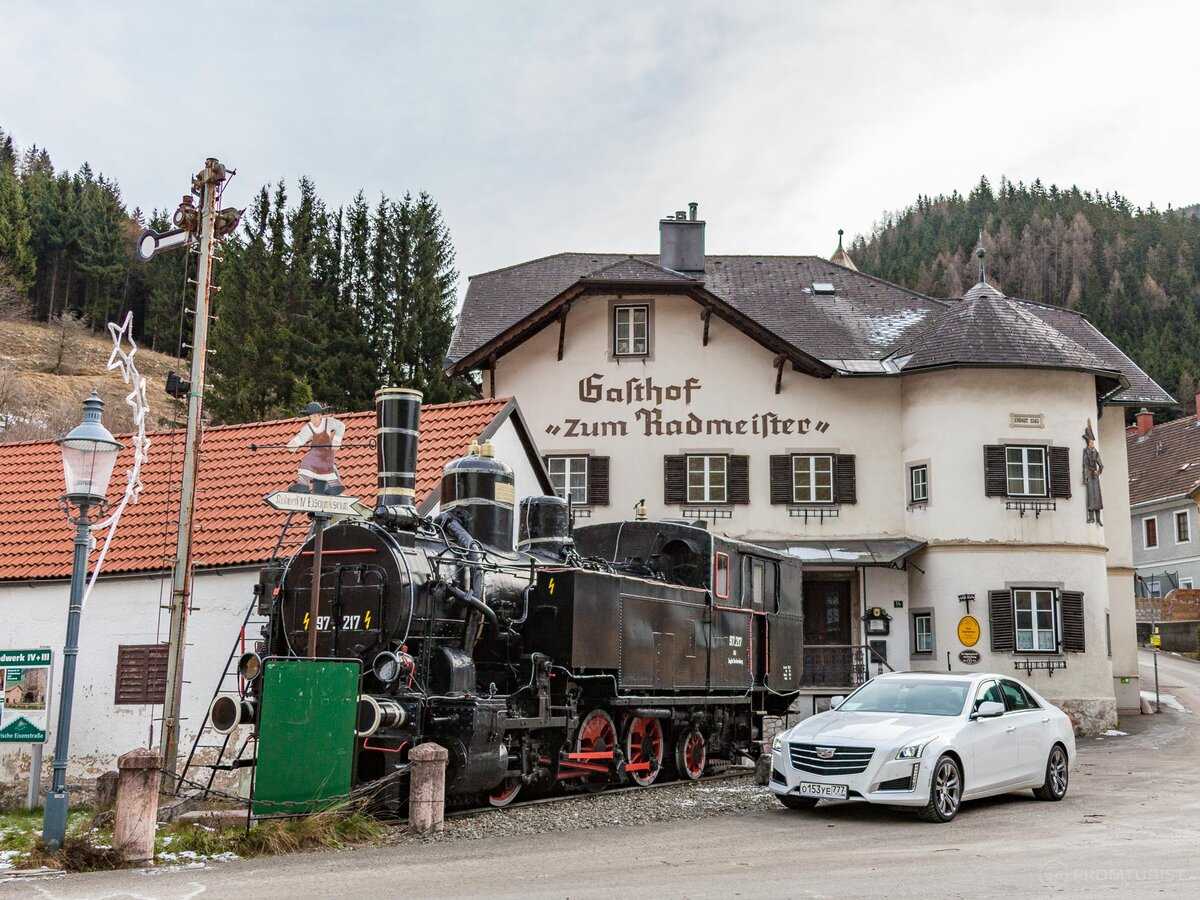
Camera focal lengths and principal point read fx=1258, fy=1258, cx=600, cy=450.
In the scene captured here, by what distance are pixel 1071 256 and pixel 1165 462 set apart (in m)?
50.7

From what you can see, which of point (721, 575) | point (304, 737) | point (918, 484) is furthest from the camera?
point (918, 484)

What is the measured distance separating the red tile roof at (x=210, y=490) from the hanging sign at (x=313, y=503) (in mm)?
3991

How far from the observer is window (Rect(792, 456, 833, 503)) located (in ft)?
83.4

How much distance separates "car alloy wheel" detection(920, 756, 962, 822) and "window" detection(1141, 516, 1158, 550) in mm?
41124

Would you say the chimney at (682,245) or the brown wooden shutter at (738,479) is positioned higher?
the chimney at (682,245)

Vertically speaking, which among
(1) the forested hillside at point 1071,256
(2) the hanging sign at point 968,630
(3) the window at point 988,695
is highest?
(1) the forested hillside at point 1071,256

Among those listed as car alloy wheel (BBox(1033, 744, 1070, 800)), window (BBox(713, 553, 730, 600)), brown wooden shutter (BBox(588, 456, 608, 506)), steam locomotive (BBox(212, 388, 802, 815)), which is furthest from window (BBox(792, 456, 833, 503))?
car alloy wheel (BBox(1033, 744, 1070, 800))

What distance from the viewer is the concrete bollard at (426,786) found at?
9.59 metres

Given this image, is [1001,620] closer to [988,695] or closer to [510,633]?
[988,695]

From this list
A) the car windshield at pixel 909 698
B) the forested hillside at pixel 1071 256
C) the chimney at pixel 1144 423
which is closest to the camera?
the car windshield at pixel 909 698

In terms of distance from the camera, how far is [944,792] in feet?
35.2

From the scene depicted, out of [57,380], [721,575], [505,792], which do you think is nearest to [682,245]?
[721,575]

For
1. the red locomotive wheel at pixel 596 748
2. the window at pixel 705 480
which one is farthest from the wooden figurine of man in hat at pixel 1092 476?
the red locomotive wheel at pixel 596 748

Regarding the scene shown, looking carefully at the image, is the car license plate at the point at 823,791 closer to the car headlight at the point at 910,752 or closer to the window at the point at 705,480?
the car headlight at the point at 910,752
